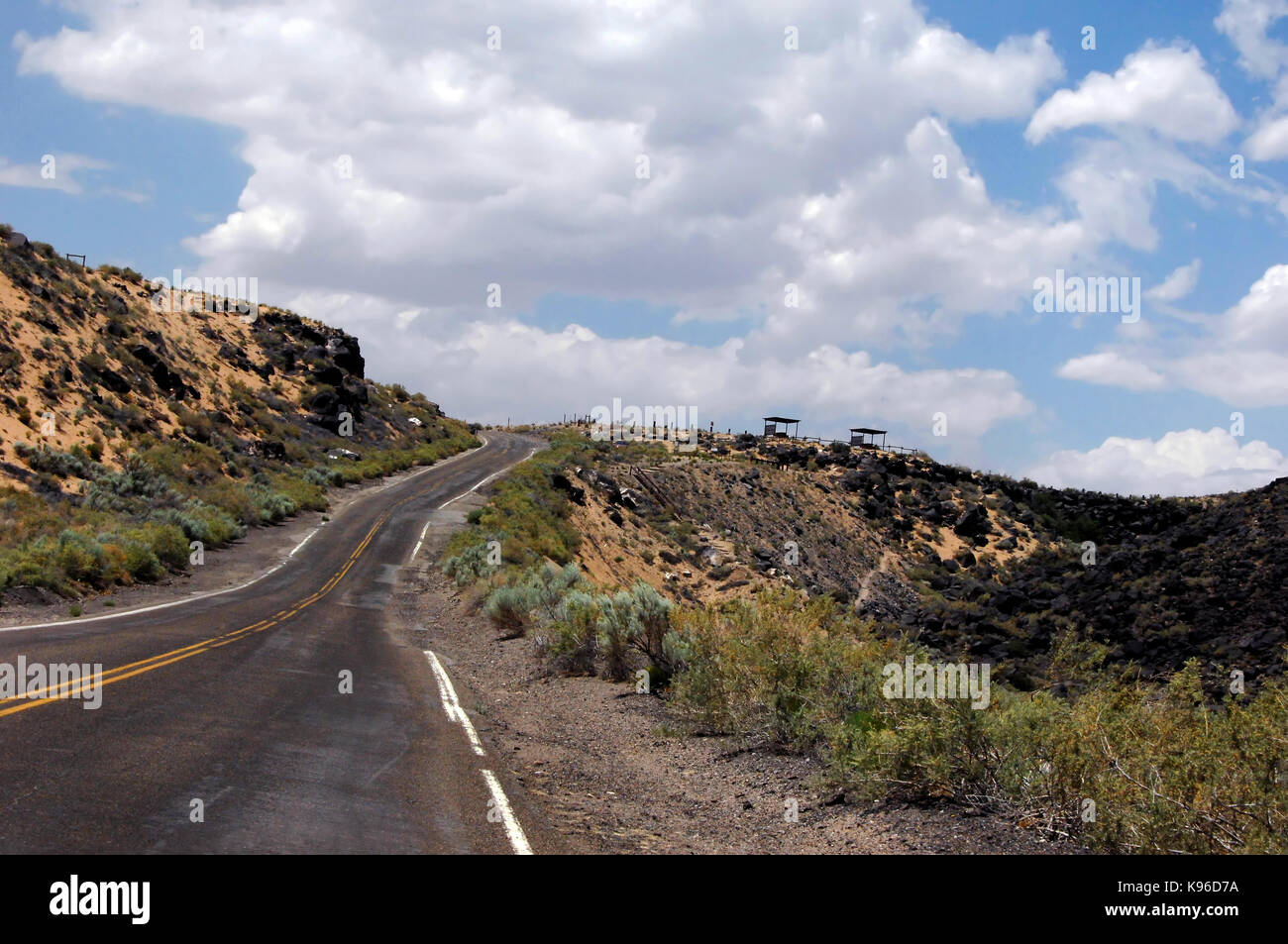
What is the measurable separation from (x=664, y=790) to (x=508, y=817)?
2.74 meters

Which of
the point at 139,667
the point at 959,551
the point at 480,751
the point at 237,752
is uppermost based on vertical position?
the point at 237,752

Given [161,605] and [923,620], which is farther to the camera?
[923,620]

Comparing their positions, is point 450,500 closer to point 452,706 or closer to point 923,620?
point 923,620

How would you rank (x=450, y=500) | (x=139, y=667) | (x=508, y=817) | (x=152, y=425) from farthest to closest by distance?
(x=450, y=500) < (x=152, y=425) < (x=139, y=667) < (x=508, y=817)

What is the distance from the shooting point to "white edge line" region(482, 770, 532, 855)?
23.3 feet

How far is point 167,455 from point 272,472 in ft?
27.4

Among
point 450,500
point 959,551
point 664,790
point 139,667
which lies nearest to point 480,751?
point 664,790

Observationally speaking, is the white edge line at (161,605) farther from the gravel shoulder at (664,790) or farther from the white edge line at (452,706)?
the gravel shoulder at (664,790)

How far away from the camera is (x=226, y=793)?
7480mm

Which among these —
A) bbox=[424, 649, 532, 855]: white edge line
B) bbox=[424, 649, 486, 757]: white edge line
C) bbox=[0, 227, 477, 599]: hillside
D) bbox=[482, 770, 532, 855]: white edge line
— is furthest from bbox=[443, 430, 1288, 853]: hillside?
bbox=[0, 227, 477, 599]: hillside

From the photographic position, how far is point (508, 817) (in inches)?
315
